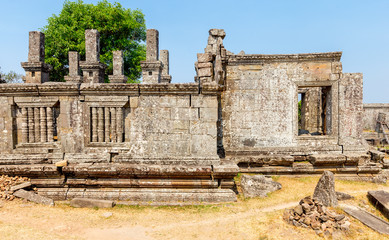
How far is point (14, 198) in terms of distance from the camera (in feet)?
17.4

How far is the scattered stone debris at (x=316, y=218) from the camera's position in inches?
170

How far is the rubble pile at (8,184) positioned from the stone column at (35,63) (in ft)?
8.46

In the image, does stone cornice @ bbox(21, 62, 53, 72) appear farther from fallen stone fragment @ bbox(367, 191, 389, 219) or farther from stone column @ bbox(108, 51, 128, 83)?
fallen stone fragment @ bbox(367, 191, 389, 219)

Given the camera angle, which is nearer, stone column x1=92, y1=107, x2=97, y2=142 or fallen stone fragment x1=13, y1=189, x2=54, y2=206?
fallen stone fragment x1=13, y1=189, x2=54, y2=206

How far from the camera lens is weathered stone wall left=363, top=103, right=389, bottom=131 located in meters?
20.1

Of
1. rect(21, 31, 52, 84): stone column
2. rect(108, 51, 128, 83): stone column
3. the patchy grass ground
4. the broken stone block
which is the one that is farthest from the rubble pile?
the broken stone block

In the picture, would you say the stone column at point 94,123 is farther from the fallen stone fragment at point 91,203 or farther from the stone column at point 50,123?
the fallen stone fragment at point 91,203

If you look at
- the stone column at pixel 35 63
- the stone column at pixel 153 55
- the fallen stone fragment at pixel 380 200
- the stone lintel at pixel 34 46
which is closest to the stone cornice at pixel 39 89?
the stone column at pixel 35 63

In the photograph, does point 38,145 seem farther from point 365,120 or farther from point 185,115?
point 365,120

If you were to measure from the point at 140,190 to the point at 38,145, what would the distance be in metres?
2.92

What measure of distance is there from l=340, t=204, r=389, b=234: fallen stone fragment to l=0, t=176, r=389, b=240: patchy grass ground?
0.13 m

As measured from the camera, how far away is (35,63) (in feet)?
20.7

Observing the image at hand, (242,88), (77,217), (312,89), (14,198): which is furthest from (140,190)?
(312,89)

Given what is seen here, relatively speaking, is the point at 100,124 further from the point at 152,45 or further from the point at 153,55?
the point at 152,45
